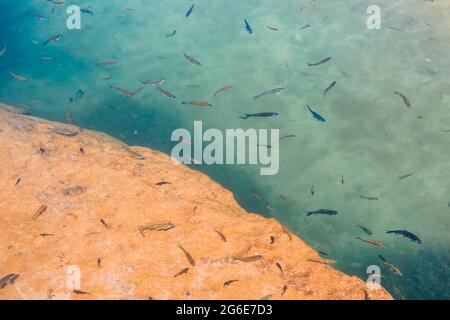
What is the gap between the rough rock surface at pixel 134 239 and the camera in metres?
4.14

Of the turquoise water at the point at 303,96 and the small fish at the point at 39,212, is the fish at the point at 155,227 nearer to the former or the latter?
the small fish at the point at 39,212

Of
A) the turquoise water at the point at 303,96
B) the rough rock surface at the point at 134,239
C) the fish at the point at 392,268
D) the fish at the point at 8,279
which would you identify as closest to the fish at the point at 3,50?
the turquoise water at the point at 303,96

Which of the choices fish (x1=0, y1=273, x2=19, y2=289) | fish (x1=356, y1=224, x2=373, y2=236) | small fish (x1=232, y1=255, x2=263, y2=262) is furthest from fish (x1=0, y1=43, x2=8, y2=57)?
fish (x1=356, y1=224, x2=373, y2=236)

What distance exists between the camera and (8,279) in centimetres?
424

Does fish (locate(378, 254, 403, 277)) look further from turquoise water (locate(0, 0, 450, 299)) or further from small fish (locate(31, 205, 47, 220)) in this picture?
small fish (locate(31, 205, 47, 220))

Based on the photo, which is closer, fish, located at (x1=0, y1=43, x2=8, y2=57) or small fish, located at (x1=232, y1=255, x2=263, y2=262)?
small fish, located at (x1=232, y1=255, x2=263, y2=262)

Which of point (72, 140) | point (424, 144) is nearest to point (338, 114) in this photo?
point (424, 144)

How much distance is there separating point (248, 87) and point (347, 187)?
4.61 metres

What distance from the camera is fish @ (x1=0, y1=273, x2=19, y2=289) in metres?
4.18

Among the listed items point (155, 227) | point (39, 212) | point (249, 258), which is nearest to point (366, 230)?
point (249, 258)

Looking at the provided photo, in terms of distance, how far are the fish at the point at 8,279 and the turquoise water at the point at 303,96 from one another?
477 cm

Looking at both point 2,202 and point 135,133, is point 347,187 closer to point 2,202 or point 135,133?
point 135,133

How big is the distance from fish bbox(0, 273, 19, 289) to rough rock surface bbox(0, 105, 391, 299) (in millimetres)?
29
